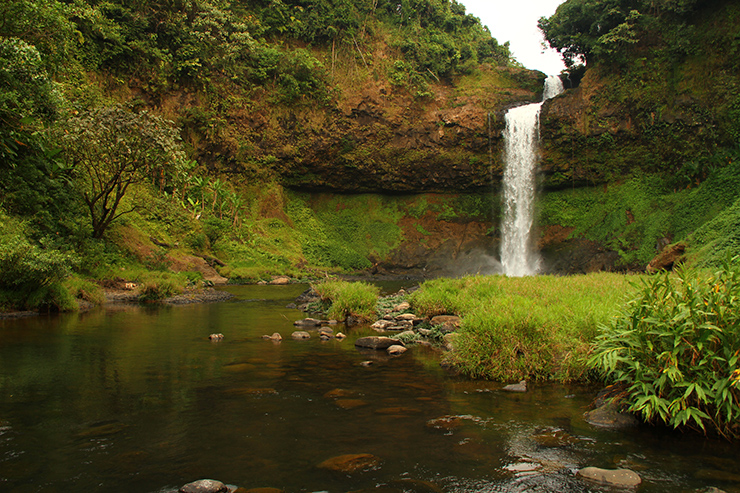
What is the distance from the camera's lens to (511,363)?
7.36 metres

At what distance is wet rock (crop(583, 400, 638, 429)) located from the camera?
17.7ft

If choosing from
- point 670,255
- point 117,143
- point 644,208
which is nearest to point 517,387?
point 670,255

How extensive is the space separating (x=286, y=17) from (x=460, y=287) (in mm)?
39772

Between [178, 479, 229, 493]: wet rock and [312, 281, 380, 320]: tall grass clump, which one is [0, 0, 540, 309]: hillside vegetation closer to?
[312, 281, 380, 320]: tall grass clump

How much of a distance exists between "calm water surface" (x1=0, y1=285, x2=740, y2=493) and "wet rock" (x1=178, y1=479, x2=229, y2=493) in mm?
181

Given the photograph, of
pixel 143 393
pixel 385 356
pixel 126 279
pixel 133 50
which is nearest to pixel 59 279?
pixel 126 279

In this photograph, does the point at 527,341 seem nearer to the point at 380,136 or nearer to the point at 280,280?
the point at 280,280

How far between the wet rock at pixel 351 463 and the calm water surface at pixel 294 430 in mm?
91

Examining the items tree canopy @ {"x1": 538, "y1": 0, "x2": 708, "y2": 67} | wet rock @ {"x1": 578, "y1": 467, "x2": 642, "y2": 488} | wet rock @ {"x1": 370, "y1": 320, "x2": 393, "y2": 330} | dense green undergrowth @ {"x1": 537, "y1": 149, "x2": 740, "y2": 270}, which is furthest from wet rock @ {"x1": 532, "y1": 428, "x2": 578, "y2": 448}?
tree canopy @ {"x1": 538, "y1": 0, "x2": 708, "y2": 67}

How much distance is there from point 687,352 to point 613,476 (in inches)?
76.9

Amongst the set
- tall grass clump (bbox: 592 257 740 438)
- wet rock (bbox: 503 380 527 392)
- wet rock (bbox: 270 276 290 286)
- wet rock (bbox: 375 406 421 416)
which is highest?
tall grass clump (bbox: 592 257 740 438)

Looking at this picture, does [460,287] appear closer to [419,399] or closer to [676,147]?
[419,399]

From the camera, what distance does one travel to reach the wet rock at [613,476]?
12.9 feet

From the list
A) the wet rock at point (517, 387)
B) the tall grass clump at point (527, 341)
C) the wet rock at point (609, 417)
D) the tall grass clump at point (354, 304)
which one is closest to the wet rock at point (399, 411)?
the wet rock at point (517, 387)
